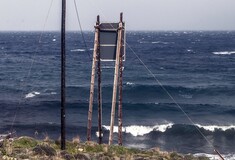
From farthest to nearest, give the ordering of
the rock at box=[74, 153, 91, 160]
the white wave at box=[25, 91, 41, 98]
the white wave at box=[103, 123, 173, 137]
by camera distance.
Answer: the white wave at box=[25, 91, 41, 98], the white wave at box=[103, 123, 173, 137], the rock at box=[74, 153, 91, 160]

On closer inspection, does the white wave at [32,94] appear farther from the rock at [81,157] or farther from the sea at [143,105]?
the rock at [81,157]

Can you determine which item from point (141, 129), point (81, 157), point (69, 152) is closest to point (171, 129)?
point (141, 129)

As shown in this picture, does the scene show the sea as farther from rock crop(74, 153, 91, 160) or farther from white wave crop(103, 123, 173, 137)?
rock crop(74, 153, 91, 160)

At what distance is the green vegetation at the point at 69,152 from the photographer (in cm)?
1617

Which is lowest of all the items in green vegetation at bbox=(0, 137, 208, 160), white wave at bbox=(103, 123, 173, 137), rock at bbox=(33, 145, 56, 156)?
white wave at bbox=(103, 123, 173, 137)

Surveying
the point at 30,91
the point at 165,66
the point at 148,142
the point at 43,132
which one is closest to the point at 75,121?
the point at 43,132

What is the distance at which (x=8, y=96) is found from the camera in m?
52.5


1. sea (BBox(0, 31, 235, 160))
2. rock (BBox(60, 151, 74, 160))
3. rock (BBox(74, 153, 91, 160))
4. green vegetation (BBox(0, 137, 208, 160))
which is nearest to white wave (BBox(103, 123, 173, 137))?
sea (BBox(0, 31, 235, 160))

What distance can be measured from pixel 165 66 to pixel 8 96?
41281 mm

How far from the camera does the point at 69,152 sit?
17422 millimetres

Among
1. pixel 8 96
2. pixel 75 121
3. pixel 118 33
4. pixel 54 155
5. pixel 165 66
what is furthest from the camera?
pixel 165 66

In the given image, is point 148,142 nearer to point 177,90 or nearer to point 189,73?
point 177,90

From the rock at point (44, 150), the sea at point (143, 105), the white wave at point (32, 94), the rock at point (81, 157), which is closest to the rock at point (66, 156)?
the rock at point (81, 157)

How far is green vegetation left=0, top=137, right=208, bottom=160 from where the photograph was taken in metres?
16.2
